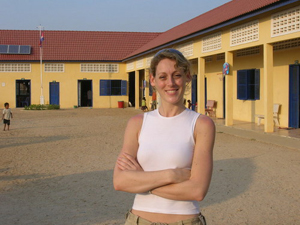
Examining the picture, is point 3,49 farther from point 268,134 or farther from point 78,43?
point 268,134

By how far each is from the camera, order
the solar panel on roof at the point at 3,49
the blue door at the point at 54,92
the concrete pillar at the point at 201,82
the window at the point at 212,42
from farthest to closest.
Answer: the blue door at the point at 54,92, the solar panel on roof at the point at 3,49, the concrete pillar at the point at 201,82, the window at the point at 212,42

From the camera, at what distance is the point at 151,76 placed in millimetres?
2420

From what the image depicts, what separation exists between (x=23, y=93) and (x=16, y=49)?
364cm

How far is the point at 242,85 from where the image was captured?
17.1 m

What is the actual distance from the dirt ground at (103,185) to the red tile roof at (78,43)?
20529 mm

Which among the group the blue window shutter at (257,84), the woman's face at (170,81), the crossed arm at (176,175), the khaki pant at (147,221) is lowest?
the khaki pant at (147,221)

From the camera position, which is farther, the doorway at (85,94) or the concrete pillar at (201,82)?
the doorway at (85,94)

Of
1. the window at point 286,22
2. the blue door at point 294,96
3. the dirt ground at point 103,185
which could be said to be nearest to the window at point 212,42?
the blue door at point 294,96

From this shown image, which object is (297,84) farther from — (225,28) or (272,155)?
(272,155)

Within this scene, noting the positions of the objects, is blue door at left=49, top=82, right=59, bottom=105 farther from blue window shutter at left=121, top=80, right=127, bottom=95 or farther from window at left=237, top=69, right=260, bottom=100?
window at left=237, top=69, right=260, bottom=100

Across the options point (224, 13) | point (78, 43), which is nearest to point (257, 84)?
point (224, 13)

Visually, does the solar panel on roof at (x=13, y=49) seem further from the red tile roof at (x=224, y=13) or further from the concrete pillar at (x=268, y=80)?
the concrete pillar at (x=268, y=80)

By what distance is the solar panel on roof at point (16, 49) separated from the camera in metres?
30.5

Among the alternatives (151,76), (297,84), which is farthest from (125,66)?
(151,76)
